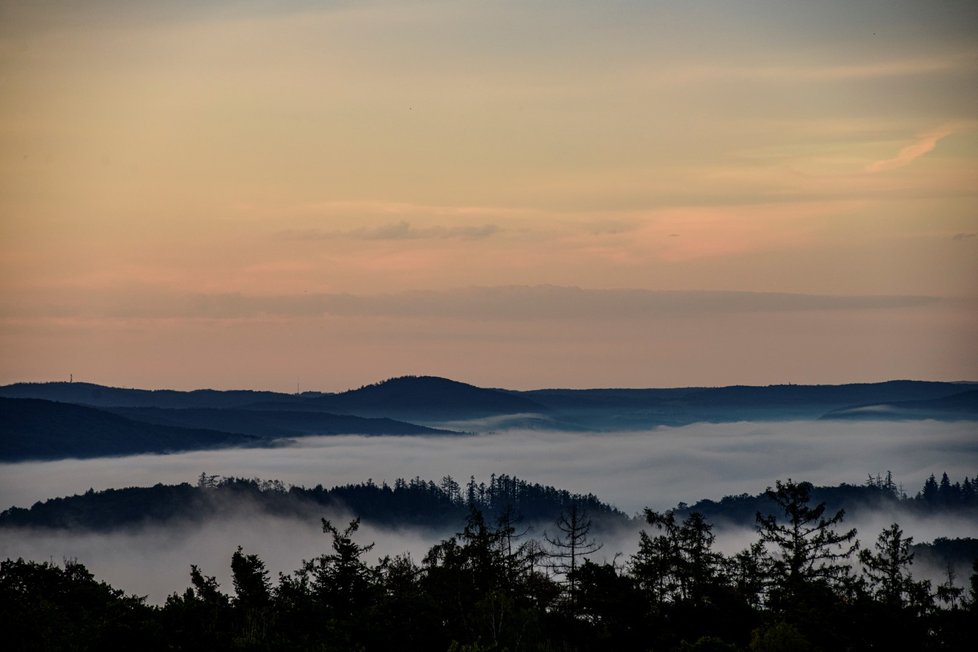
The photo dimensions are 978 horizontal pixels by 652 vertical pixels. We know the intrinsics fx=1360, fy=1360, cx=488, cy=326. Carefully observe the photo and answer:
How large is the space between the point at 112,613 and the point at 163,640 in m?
6.90

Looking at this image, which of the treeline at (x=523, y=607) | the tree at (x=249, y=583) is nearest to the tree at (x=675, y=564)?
the treeline at (x=523, y=607)

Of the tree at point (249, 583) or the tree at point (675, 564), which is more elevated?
→ the tree at point (675, 564)

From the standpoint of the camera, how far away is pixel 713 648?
60438 millimetres

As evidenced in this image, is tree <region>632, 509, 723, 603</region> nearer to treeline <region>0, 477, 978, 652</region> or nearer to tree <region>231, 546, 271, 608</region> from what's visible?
treeline <region>0, 477, 978, 652</region>

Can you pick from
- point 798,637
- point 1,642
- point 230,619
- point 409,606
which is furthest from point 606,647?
point 1,642

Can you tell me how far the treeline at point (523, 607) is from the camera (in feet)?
211

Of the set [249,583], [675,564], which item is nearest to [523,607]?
[675,564]

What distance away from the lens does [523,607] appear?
83438mm

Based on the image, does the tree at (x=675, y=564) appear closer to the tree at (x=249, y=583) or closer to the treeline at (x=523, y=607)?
the treeline at (x=523, y=607)

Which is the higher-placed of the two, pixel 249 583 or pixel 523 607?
pixel 249 583

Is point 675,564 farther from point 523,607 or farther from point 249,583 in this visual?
point 249,583

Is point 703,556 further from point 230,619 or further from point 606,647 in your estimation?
point 230,619

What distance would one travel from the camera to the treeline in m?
64.2

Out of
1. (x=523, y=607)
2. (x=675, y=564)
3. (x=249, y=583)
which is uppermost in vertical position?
(x=675, y=564)
